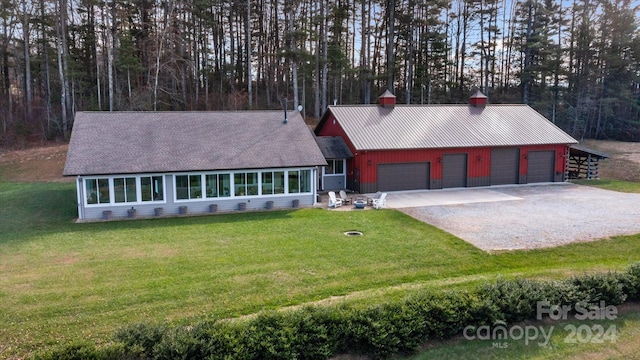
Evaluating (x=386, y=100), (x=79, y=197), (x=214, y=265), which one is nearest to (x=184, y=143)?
(x=79, y=197)

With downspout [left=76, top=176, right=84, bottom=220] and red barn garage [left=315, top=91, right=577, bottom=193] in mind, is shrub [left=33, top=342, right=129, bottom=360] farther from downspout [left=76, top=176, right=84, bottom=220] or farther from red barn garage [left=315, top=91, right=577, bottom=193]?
red barn garage [left=315, top=91, right=577, bottom=193]

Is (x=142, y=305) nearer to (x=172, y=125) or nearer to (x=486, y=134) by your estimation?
(x=172, y=125)

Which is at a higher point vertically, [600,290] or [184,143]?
[184,143]

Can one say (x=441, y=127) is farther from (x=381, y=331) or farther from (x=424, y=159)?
(x=381, y=331)

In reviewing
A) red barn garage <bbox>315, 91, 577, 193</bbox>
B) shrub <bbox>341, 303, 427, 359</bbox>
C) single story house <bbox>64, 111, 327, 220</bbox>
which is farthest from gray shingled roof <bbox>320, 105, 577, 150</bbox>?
shrub <bbox>341, 303, 427, 359</bbox>

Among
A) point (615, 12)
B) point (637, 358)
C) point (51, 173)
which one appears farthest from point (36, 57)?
point (615, 12)

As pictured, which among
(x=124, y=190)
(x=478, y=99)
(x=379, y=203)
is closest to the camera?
(x=124, y=190)

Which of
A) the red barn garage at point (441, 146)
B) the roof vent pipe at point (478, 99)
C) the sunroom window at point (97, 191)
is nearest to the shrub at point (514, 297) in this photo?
the red barn garage at point (441, 146)
